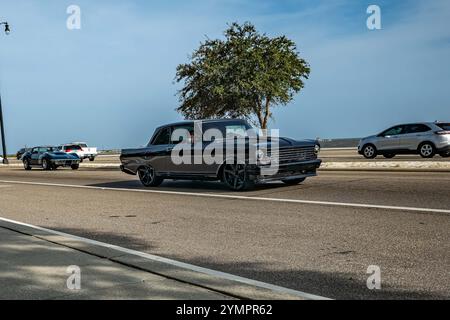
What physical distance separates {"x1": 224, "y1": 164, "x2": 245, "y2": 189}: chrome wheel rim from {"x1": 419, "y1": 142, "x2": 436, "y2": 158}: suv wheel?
13870mm

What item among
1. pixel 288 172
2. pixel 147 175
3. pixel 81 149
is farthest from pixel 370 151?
pixel 81 149

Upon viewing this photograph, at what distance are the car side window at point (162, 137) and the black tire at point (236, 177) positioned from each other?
226 centimetres

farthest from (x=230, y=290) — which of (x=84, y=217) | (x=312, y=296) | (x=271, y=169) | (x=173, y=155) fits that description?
(x=173, y=155)

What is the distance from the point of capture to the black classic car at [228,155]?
1187cm

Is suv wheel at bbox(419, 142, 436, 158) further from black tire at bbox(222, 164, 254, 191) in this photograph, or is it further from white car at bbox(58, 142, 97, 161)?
white car at bbox(58, 142, 97, 161)

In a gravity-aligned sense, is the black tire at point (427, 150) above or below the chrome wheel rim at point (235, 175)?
above

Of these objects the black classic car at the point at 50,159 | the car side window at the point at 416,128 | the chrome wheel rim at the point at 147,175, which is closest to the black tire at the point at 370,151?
the car side window at the point at 416,128

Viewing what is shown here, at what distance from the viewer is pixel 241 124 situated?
13.0m

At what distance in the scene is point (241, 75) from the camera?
35.1 metres

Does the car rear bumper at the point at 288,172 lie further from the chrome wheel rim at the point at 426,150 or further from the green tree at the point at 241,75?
the green tree at the point at 241,75

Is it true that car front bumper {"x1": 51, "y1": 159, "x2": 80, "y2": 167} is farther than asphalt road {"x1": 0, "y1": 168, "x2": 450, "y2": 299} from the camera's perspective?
Yes

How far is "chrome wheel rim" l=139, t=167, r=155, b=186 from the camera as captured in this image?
583 inches

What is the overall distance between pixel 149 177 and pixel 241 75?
21.4 meters

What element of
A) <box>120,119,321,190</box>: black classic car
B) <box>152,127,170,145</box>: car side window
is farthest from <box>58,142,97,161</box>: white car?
<box>120,119,321,190</box>: black classic car
